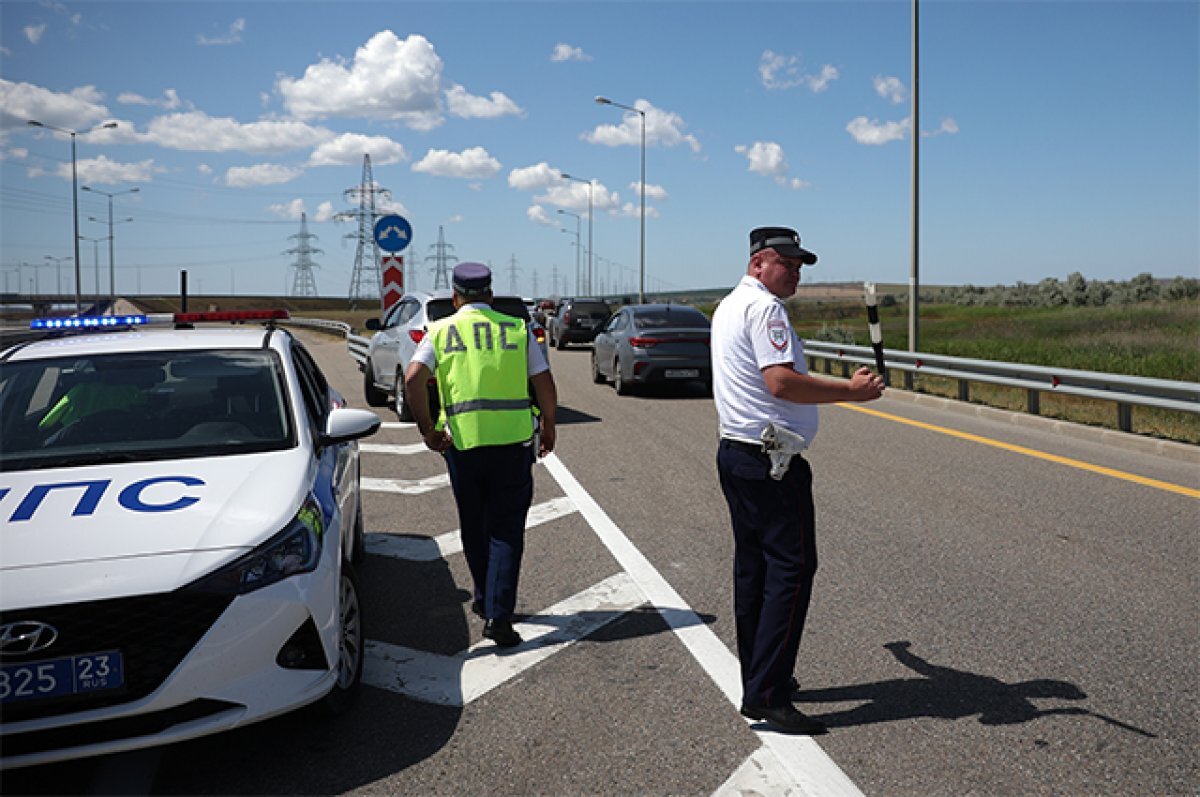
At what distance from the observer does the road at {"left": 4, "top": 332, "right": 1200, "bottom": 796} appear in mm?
3719

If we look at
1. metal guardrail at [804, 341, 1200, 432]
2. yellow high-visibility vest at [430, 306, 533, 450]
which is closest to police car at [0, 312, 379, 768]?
yellow high-visibility vest at [430, 306, 533, 450]

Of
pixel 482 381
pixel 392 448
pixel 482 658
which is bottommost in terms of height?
pixel 482 658

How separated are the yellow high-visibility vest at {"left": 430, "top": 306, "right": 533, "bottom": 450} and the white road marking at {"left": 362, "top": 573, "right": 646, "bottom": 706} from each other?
980 millimetres

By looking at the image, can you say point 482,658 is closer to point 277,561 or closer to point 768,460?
point 277,561

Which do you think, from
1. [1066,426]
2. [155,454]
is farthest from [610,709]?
[1066,426]

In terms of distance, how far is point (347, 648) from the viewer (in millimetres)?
4324

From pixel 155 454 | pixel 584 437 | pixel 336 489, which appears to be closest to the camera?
pixel 155 454

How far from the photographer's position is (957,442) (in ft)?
38.8

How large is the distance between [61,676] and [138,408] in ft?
6.25

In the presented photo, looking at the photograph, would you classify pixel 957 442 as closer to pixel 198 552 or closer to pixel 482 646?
pixel 482 646

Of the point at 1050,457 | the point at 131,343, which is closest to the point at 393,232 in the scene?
the point at 1050,457

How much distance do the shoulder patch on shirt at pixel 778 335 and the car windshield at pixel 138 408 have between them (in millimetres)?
2264

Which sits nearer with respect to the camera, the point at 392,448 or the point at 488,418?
the point at 488,418

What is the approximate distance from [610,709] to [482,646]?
1.01 metres
